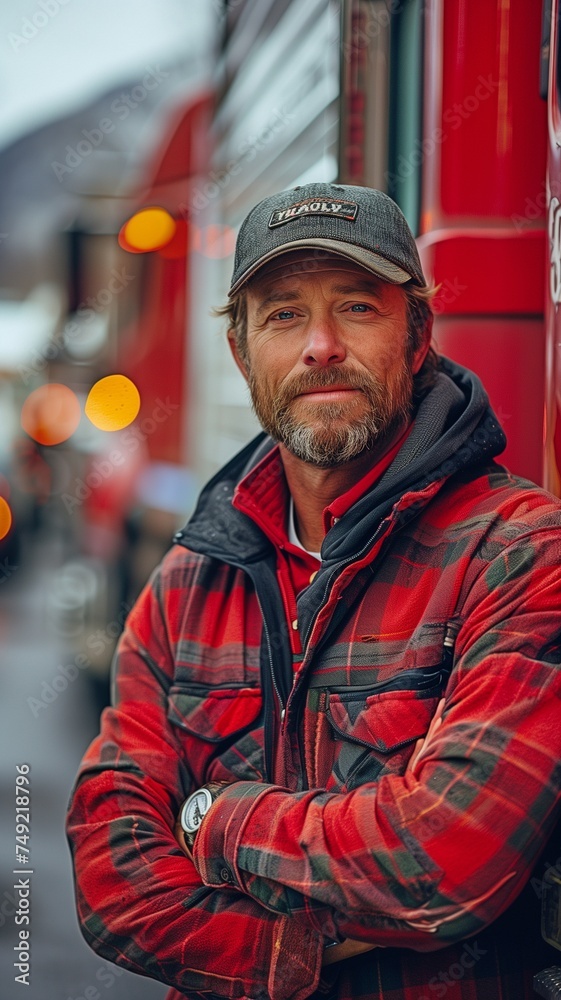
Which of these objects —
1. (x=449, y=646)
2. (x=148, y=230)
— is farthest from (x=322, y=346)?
(x=148, y=230)

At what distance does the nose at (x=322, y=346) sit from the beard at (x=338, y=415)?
2 centimetres

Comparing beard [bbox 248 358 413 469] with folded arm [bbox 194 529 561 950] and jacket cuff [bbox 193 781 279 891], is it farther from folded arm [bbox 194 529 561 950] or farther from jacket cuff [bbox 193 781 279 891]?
jacket cuff [bbox 193 781 279 891]

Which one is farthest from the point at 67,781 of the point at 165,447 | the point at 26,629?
the point at 26,629

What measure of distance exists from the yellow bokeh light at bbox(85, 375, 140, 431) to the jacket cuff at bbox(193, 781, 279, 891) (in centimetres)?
436

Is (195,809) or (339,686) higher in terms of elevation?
(339,686)

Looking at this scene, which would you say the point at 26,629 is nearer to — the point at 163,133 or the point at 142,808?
the point at 163,133

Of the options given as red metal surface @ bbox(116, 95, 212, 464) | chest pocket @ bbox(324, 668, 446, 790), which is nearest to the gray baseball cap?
chest pocket @ bbox(324, 668, 446, 790)

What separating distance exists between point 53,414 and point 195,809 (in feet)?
19.7

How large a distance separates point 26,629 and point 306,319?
6.11 meters

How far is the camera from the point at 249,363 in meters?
2.07

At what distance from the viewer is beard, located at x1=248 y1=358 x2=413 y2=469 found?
189 cm

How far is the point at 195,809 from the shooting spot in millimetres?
1905

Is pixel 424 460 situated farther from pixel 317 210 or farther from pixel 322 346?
pixel 317 210

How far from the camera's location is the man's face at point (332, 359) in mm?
1888
